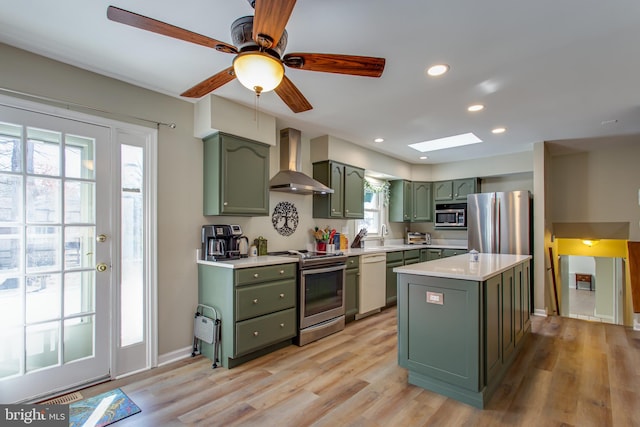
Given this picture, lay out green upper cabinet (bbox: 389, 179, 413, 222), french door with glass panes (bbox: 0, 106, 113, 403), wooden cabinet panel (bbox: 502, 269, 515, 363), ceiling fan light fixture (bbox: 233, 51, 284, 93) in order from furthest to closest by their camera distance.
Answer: green upper cabinet (bbox: 389, 179, 413, 222) → wooden cabinet panel (bbox: 502, 269, 515, 363) → french door with glass panes (bbox: 0, 106, 113, 403) → ceiling fan light fixture (bbox: 233, 51, 284, 93)

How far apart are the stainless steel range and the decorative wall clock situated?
36 cm

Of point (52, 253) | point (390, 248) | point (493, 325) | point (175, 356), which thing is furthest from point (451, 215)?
point (52, 253)

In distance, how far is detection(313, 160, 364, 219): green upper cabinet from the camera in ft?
14.2

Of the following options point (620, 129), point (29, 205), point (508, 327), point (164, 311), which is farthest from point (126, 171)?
point (620, 129)

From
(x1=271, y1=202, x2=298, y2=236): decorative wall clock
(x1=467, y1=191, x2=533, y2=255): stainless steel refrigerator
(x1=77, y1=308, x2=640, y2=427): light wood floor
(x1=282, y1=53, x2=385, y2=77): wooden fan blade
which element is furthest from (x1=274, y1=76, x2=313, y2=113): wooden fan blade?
(x1=467, y1=191, x2=533, y2=255): stainless steel refrigerator

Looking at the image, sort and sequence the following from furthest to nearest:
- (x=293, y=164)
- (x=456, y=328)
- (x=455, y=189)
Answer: (x=455, y=189) < (x=293, y=164) < (x=456, y=328)

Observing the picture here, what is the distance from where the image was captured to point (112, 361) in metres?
2.62

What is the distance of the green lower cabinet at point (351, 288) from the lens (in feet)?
13.4

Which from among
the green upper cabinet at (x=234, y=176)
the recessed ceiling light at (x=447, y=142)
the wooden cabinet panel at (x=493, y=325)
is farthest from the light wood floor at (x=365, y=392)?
the recessed ceiling light at (x=447, y=142)

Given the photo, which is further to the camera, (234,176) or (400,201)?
(400,201)

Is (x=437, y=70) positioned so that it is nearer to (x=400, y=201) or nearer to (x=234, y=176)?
(x=234, y=176)

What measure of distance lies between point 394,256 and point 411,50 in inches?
132

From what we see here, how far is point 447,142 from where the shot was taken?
15.4 ft

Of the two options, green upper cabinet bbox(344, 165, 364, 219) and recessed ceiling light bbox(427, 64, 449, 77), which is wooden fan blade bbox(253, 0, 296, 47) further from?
green upper cabinet bbox(344, 165, 364, 219)
